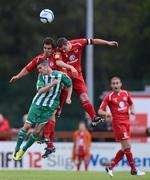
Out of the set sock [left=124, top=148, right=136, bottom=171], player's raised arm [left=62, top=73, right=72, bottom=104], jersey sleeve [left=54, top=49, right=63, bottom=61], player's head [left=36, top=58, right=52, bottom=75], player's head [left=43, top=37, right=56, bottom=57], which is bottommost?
sock [left=124, top=148, right=136, bottom=171]

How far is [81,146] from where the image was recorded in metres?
31.4

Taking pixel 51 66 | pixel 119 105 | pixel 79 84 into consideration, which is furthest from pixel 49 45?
pixel 119 105

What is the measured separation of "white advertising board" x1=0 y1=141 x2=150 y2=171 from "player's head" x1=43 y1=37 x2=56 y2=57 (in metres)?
9.36

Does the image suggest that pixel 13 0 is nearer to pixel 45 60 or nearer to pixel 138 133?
pixel 138 133

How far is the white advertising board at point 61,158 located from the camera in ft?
101

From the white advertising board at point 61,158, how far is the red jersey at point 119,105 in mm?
7499

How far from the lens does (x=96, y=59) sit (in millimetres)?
61375

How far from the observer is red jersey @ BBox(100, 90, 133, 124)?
2295 cm

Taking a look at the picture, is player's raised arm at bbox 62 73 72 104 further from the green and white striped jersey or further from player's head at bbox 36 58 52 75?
player's head at bbox 36 58 52 75

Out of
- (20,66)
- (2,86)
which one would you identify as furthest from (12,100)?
(20,66)

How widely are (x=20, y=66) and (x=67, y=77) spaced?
117 feet

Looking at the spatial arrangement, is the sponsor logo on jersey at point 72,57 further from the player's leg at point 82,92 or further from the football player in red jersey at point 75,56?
the player's leg at point 82,92

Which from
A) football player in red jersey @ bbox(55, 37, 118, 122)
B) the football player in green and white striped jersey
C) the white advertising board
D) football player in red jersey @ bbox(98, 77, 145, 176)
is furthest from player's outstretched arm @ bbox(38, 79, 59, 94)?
the white advertising board

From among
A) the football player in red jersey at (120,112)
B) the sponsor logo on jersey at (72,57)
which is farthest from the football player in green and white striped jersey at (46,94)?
the football player in red jersey at (120,112)
